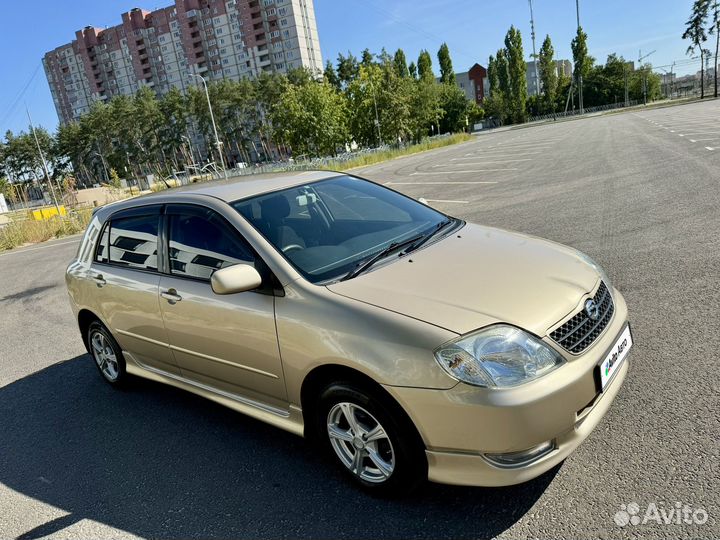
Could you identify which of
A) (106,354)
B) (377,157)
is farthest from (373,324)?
(377,157)

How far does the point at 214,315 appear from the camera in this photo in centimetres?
318

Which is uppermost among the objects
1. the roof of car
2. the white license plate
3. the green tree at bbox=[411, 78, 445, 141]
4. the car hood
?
the green tree at bbox=[411, 78, 445, 141]

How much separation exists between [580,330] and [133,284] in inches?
121

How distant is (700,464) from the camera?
2.55 meters

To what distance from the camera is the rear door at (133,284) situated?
376cm

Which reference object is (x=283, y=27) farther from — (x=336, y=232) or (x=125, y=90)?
(x=336, y=232)

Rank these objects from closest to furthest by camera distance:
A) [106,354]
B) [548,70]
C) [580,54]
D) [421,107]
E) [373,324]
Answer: [373,324]
[106,354]
[421,107]
[580,54]
[548,70]

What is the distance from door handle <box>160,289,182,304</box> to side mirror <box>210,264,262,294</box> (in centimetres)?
77


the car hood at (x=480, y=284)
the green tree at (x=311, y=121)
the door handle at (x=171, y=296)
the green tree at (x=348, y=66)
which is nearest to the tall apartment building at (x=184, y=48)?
the green tree at (x=348, y=66)

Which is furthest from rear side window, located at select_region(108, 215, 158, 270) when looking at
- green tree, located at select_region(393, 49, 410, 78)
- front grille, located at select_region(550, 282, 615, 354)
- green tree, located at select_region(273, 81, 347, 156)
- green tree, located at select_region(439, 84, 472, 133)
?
green tree, located at select_region(393, 49, 410, 78)

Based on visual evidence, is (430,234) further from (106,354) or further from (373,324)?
(106,354)

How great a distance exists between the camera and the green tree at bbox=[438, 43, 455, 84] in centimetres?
→ 10502

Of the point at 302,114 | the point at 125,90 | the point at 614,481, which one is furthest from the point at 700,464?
the point at 125,90

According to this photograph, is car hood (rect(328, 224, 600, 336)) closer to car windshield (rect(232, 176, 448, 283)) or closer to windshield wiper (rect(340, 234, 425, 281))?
windshield wiper (rect(340, 234, 425, 281))
